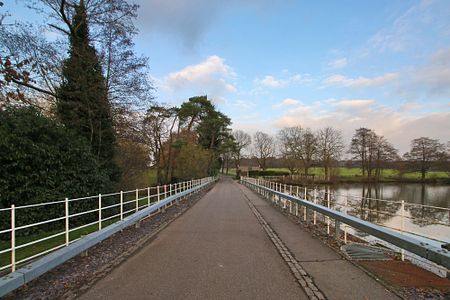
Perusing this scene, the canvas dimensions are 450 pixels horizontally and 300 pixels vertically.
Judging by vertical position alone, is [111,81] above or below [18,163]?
above

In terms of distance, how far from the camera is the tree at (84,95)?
14.7m

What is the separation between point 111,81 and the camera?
16.4m

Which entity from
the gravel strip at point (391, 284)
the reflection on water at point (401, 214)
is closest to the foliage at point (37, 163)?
the gravel strip at point (391, 284)

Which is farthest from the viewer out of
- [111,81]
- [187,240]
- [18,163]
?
[111,81]

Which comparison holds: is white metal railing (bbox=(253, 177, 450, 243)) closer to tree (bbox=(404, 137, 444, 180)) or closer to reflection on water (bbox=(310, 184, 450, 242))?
reflection on water (bbox=(310, 184, 450, 242))

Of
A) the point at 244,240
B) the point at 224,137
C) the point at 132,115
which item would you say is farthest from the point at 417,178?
the point at 244,240

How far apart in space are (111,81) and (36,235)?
336 inches

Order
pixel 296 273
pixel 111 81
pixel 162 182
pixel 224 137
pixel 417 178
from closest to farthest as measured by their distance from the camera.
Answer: pixel 296 273
pixel 111 81
pixel 162 182
pixel 417 178
pixel 224 137

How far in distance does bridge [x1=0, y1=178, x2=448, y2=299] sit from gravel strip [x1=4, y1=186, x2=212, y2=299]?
127 mm

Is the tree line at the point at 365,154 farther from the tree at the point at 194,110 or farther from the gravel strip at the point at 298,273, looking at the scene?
the gravel strip at the point at 298,273

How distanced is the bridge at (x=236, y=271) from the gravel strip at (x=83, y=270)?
0.13 m

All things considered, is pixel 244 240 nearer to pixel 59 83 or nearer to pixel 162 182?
pixel 59 83

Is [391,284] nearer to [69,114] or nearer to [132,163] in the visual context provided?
[69,114]

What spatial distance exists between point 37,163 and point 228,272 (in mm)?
8266
